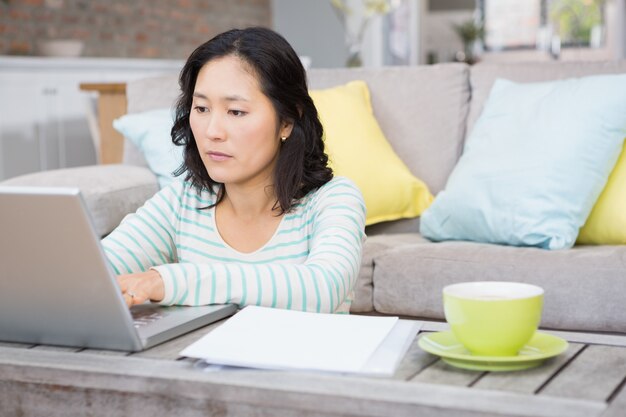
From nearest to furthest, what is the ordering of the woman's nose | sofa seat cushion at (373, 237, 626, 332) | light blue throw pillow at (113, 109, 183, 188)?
the woman's nose → sofa seat cushion at (373, 237, 626, 332) → light blue throw pillow at (113, 109, 183, 188)

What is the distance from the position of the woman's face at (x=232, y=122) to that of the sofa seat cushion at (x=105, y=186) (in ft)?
3.62

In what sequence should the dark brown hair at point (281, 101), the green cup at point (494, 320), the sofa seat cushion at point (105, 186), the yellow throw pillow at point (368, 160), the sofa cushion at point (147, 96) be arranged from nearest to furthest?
the green cup at point (494, 320) < the dark brown hair at point (281, 101) < the sofa seat cushion at point (105, 186) < the yellow throw pillow at point (368, 160) < the sofa cushion at point (147, 96)

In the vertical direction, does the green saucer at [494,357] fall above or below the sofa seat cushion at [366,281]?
above

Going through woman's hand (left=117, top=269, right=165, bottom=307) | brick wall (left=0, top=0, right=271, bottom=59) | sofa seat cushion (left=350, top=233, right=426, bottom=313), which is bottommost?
sofa seat cushion (left=350, top=233, right=426, bottom=313)

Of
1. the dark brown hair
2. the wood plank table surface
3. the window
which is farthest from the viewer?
the window

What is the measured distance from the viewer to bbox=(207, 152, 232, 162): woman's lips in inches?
57.2

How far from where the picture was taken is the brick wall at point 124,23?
217 inches

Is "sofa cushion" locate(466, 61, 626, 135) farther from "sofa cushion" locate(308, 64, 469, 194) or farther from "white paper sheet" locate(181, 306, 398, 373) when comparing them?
"white paper sheet" locate(181, 306, 398, 373)

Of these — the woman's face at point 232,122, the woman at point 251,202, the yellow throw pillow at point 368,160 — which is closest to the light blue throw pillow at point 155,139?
the yellow throw pillow at point 368,160

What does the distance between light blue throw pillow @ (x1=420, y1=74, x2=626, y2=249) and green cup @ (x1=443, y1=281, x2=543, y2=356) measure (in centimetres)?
138

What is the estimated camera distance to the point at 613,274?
2.15 m

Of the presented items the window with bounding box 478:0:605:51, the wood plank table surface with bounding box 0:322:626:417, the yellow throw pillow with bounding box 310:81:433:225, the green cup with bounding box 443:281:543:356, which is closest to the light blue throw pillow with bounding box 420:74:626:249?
the yellow throw pillow with bounding box 310:81:433:225

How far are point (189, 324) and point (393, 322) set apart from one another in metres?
0.27

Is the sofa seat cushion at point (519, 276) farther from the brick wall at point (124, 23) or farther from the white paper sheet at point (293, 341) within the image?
the brick wall at point (124, 23)
